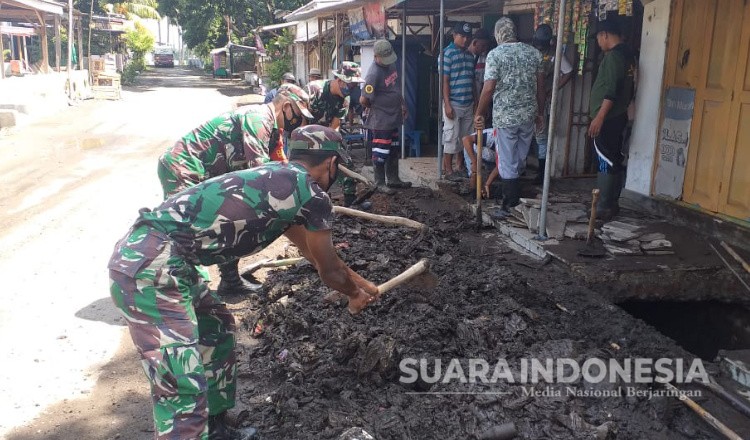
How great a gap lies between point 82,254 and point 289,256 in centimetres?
223

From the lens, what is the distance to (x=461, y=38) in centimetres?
839

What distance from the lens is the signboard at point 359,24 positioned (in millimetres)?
11961

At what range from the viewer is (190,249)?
2.96 metres

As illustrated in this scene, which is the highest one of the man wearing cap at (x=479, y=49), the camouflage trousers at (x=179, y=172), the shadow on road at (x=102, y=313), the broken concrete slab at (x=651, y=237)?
the man wearing cap at (x=479, y=49)

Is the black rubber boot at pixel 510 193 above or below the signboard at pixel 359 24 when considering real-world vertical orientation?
below

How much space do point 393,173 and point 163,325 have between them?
6174 mm

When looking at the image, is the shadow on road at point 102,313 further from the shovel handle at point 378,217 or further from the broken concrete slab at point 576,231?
the broken concrete slab at point 576,231

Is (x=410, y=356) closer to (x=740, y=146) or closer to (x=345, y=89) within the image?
(x=740, y=146)

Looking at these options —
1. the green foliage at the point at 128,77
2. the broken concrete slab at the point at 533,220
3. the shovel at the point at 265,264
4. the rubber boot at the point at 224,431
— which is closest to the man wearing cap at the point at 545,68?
the broken concrete slab at the point at 533,220

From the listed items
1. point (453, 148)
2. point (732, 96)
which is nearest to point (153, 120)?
point (453, 148)

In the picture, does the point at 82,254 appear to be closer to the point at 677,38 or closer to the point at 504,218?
the point at 504,218

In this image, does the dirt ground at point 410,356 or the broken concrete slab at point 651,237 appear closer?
the dirt ground at point 410,356

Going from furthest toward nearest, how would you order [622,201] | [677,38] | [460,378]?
[622,201] < [677,38] < [460,378]

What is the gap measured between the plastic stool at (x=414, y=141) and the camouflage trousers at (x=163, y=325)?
27.6 ft
